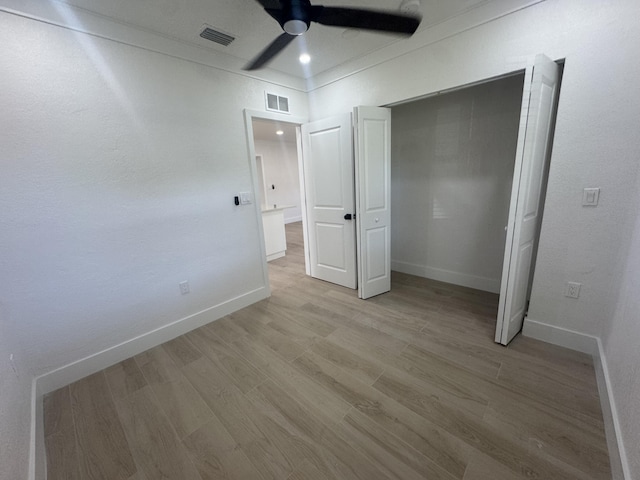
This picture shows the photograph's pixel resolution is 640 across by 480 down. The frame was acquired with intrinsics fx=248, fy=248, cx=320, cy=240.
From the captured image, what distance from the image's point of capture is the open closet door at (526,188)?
1.66 meters

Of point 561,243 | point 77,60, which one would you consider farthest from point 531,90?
point 77,60

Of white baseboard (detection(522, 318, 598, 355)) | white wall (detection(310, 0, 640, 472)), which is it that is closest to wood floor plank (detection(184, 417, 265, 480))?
white wall (detection(310, 0, 640, 472))

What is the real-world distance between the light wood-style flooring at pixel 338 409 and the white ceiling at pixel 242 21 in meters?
2.33

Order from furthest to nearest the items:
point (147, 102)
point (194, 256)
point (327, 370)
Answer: point (194, 256) → point (147, 102) → point (327, 370)

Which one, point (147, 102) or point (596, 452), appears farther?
point (147, 102)

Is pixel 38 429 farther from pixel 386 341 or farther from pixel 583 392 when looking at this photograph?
pixel 583 392

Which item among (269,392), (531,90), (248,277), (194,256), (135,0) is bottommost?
(269,392)

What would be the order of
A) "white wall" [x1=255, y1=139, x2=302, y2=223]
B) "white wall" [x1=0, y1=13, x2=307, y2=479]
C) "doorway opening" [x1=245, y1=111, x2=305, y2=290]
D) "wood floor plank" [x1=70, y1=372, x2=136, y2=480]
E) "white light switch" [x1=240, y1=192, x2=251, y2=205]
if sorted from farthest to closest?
"white wall" [x1=255, y1=139, x2=302, y2=223]
"doorway opening" [x1=245, y1=111, x2=305, y2=290]
"white light switch" [x1=240, y1=192, x2=251, y2=205]
"white wall" [x1=0, y1=13, x2=307, y2=479]
"wood floor plank" [x1=70, y1=372, x2=136, y2=480]

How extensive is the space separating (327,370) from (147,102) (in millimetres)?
2610

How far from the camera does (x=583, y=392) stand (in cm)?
159

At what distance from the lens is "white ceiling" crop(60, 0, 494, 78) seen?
69.1 inches

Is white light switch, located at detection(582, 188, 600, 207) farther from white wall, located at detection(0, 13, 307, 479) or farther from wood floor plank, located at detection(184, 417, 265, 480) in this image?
white wall, located at detection(0, 13, 307, 479)

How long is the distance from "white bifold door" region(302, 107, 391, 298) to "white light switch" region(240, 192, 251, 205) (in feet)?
2.85

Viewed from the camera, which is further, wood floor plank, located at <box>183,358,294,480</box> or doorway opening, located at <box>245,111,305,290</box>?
doorway opening, located at <box>245,111,305,290</box>
